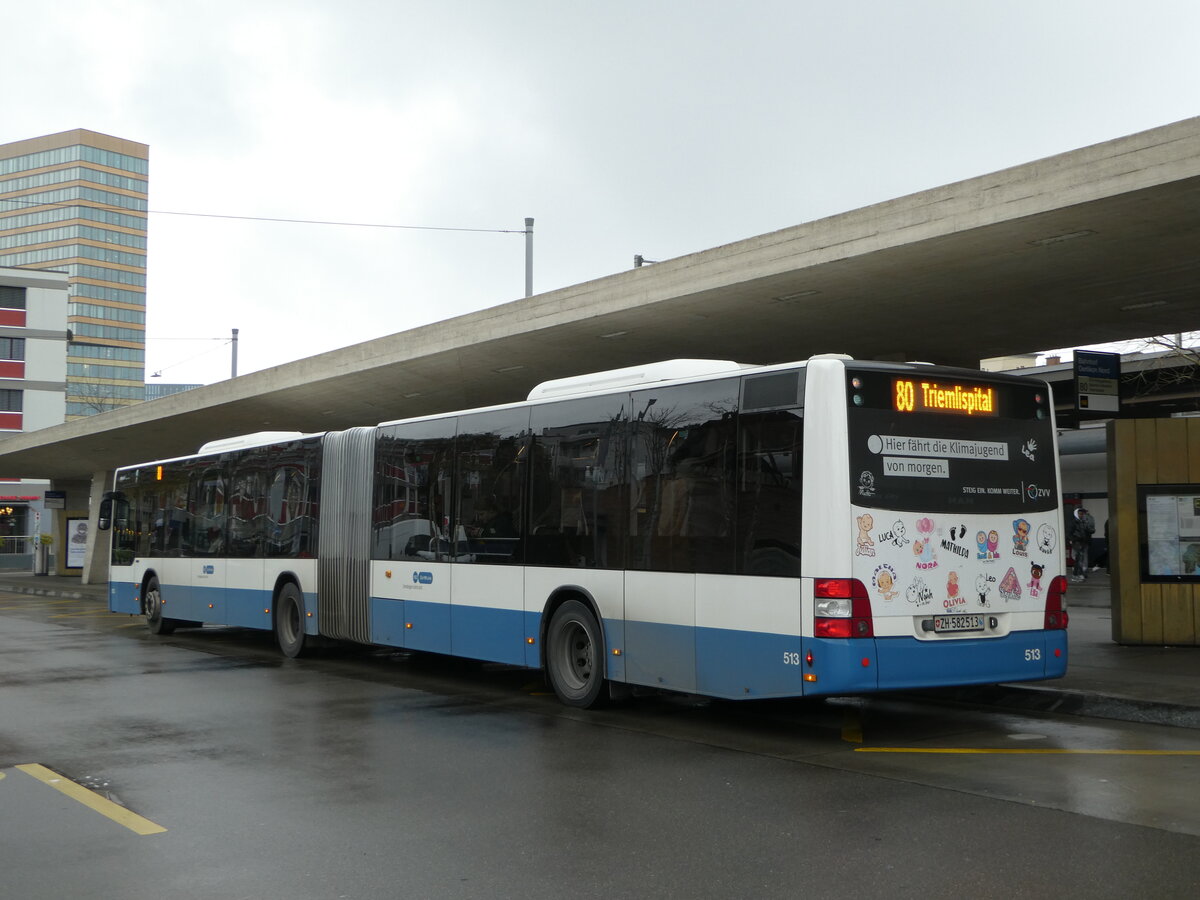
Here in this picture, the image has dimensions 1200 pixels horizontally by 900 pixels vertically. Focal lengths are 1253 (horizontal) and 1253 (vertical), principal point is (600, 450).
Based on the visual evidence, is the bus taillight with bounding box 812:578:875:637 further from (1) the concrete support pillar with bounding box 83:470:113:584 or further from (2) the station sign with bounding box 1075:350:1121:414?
(1) the concrete support pillar with bounding box 83:470:113:584

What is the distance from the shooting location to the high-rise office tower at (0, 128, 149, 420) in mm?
157625

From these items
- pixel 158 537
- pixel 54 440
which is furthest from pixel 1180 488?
pixel 54 440

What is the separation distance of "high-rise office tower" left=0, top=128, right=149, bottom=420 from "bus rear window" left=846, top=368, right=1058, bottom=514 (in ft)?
514

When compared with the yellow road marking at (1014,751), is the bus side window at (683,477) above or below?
above

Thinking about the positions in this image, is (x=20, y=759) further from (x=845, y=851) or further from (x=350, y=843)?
(x=845, y=851)

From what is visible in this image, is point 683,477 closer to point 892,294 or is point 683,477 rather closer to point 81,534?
point 892,294

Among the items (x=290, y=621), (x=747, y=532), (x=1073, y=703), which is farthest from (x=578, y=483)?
(x=290, y=621)

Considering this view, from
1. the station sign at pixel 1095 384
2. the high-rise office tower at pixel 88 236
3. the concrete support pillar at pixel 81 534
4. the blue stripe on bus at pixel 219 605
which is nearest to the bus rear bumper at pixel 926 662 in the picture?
the station sign at pixel 1095 384

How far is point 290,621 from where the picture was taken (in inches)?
682

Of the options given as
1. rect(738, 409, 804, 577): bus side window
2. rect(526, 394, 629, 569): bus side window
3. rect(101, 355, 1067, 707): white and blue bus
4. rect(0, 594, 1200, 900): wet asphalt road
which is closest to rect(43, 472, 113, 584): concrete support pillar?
rect(101, 355, 1067, 707): white and blue bus

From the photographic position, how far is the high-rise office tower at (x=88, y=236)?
157625mm

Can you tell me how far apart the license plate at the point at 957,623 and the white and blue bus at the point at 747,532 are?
0.02 m

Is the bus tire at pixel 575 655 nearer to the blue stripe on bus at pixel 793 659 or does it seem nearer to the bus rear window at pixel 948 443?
the blue stripe on bus at pixel 793 659

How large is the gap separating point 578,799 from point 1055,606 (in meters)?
4.80
